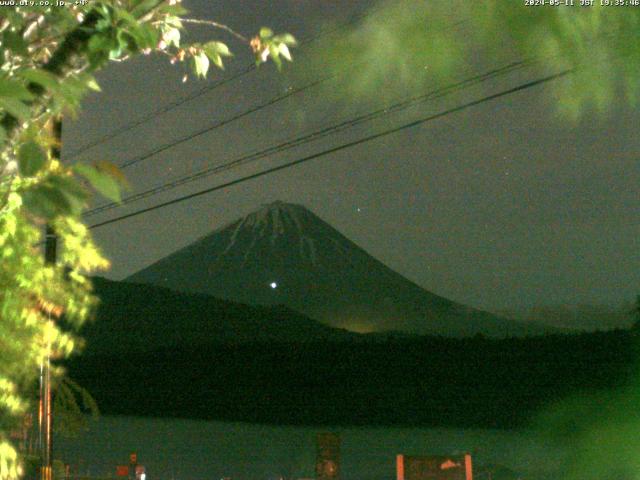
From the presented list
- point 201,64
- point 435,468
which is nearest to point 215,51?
point 201,64

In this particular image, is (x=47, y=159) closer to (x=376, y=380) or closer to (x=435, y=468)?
(x=435, y=468)

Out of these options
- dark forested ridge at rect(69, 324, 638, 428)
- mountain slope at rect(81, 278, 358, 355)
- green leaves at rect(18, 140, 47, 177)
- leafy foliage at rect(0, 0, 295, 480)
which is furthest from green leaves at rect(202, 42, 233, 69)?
mountain slope at rect(81, 278, 358, 355)

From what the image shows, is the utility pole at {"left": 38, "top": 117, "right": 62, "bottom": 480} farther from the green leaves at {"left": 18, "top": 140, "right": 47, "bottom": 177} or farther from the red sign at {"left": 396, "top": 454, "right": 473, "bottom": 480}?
the green leaves at {"left": 18, "top": 140, "right": 47, "bottom": 177}

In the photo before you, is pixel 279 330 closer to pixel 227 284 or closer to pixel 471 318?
pixel 227 284

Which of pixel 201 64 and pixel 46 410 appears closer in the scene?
pixel 201 64

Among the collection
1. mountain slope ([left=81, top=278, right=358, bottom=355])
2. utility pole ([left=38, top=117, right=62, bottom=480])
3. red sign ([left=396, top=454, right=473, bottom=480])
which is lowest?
red sign ([left=396, top=454, right=473, bottom=480])

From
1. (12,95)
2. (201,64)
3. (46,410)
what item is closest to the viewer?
(12,95)
